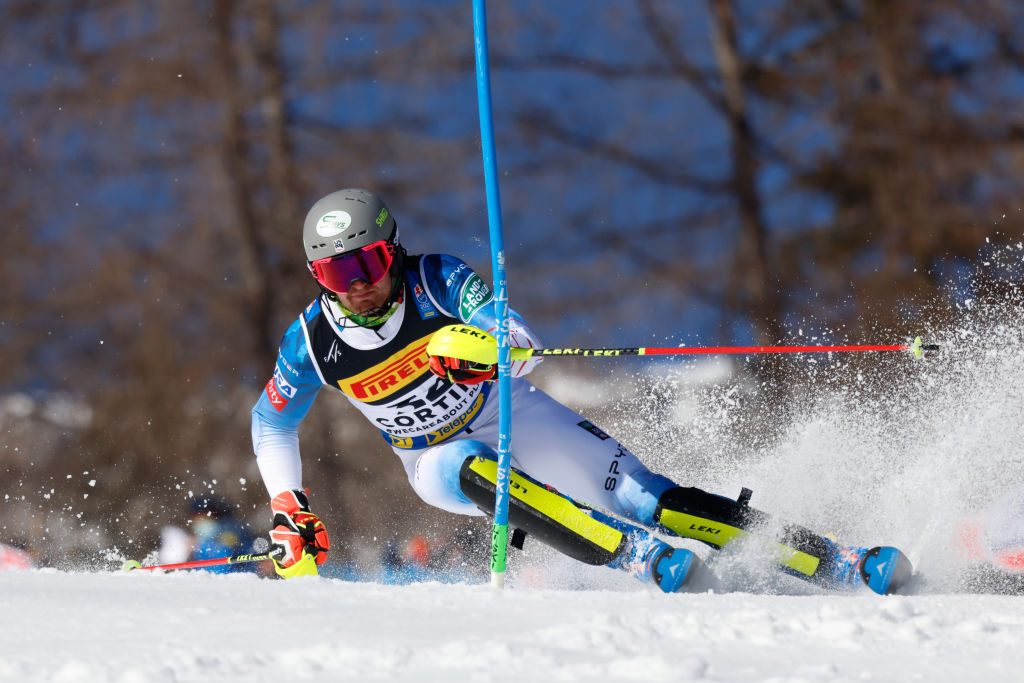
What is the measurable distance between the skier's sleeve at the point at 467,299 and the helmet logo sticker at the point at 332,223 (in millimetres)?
338

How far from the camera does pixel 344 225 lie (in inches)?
125

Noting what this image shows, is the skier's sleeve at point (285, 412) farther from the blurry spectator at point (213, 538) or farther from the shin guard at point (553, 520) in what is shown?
the blurry spectator at point (213, 538)

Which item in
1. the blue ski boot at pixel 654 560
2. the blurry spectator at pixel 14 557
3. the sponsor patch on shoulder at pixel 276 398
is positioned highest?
the sponsor patch on shoulder at pixel 276 398

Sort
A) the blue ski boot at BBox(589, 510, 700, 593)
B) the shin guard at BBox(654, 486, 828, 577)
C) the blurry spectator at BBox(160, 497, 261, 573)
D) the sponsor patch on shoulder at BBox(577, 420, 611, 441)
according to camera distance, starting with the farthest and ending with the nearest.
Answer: the blurry spectator at BBox(160, 497, 261, 573) → the sponsor patch on shoulder at BBox(577, 420, 611, 441) → the shin guard at BBox(654, 486, 828, 577) → the blue ski boot at BBox(589, 510, 700, 593)

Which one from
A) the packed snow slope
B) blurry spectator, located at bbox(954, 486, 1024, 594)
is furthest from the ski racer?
blurry spectator, located at bbox(954, 486, 1024, 594)

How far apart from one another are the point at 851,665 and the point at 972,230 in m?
12.9

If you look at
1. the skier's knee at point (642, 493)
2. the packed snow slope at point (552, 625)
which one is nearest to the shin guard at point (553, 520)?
the skier's knee at point (642, 493)

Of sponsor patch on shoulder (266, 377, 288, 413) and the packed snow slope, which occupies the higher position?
sponsor patch on shoulder (266, 377, 288, 413)

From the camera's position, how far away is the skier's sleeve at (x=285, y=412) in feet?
11.4

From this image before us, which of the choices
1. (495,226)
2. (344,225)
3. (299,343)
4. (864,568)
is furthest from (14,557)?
(864,568)

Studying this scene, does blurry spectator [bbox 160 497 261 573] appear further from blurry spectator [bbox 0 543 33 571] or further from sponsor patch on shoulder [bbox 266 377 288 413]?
sponsor patch on shoulder [bbox 266 377 288 413]

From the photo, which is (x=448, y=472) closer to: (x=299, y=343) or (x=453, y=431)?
(x=453, y=431)

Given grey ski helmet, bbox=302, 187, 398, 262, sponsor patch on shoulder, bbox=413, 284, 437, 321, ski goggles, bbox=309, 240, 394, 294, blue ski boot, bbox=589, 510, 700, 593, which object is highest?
grey ski helmet, bbox=302, 187, 398, 262

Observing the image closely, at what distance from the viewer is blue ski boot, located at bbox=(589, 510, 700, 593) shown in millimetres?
2936
